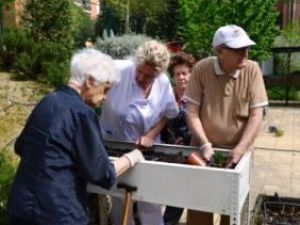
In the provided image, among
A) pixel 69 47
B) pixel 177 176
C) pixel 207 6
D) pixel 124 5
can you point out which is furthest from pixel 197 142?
pixel 124 5

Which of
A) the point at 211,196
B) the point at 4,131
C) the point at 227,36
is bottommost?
the point at 4,131

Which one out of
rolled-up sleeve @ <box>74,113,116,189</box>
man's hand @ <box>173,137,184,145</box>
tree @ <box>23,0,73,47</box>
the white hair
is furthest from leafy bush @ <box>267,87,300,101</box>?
rolled-up sleeve @ <box>74,113,116,189</box>

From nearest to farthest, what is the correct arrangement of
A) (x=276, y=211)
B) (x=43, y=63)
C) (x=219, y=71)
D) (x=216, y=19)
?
(x=219, y=71) → (x=276, y=211) → (x=43, y=63) → (x=216, y=19)

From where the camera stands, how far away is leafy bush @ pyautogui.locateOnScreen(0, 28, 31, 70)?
9.32 m

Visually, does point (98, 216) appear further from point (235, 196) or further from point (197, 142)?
point (235, 196)

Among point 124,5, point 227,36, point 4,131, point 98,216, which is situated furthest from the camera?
point 124,5

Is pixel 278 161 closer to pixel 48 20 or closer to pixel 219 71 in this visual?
pixel 219 71

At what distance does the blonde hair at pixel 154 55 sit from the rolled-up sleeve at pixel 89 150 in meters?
0.87

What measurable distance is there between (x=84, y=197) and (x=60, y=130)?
41 centimetres

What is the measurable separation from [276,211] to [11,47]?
6.67 metres

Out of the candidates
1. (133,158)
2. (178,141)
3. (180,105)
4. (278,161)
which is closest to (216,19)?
(278,161)

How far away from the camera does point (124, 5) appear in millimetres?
20234

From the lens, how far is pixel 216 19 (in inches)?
467

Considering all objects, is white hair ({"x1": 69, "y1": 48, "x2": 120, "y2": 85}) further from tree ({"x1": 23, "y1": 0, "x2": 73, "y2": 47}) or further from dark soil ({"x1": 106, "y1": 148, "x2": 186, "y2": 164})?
tree ({"x1": 23, "y1": 0, "x2": 73, "y2": 47})
